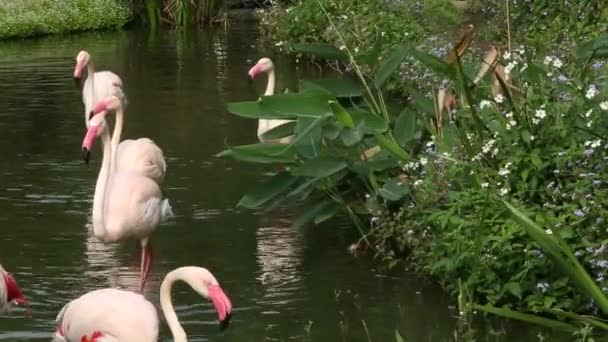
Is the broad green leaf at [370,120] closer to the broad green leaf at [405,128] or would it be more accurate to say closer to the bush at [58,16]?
the broad green leaf at [405,128]

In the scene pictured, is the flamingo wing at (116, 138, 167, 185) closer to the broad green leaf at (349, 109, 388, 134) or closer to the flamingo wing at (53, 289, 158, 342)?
the broad green leaf at (349, 109, 388, 134)

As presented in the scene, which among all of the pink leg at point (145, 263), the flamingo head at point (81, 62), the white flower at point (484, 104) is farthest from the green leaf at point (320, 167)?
the flamingo head at point (81, 62)

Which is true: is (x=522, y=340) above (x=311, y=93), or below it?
below

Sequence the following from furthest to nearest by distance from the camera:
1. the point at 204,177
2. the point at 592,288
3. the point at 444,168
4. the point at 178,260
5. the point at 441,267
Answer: the point at 204,177 → the point at 178,260 → the point at 444,168 → the point at 441,267 → the point at 592,288

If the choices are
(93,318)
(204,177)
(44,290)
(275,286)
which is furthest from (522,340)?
(204,177)

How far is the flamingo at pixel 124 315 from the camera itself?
18.5ft

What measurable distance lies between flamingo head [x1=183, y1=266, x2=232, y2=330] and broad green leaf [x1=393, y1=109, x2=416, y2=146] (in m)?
2.30

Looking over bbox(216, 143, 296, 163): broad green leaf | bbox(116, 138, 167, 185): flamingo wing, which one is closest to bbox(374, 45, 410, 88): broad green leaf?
bbox(216, 143, 296, 163): broad green leaf

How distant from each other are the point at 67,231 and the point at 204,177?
5.96 feet

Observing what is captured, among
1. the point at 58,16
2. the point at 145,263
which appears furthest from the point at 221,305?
the point at 58,16

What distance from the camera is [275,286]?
24.6 ft

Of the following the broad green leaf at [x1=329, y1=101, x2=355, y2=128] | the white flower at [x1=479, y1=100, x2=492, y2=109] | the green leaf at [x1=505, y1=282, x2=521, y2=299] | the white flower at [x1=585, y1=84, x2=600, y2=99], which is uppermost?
the white flower at [x1=585, y1=84, x2=600, y2=99]

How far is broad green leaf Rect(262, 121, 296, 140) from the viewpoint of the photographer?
26.2 ft

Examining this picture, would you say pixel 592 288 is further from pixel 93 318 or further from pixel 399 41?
pixel 399 41
